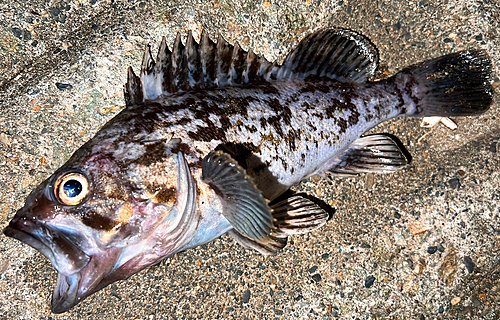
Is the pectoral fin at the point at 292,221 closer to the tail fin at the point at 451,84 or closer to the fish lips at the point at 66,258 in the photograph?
the fish lips at the point at 66,258

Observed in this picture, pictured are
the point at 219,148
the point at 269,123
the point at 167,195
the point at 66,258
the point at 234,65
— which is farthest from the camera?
the point at 234,65

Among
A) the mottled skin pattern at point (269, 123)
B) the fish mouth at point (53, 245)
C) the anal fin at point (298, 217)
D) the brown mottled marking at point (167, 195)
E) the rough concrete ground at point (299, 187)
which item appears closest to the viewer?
the fish mouth at point (53, 245)

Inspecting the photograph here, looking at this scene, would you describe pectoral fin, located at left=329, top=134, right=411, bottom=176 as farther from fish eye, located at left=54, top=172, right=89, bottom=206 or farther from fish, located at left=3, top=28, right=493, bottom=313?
fish eye, located at left=54, top=172, right=89, bottom=206

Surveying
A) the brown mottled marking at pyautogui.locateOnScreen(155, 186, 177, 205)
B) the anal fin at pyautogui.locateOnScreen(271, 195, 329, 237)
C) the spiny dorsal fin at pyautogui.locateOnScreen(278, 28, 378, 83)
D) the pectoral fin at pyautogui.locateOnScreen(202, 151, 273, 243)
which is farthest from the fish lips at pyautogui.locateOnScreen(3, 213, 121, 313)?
the spiny dorsal fin at pyautogui.locateOnScreen(278, 28, 378, 83)

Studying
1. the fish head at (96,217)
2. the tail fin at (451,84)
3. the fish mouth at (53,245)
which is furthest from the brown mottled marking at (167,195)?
the tail fin at (451,84)

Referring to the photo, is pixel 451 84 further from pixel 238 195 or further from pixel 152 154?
pixel 152 154

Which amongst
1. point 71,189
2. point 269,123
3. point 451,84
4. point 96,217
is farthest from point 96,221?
point 451,84
